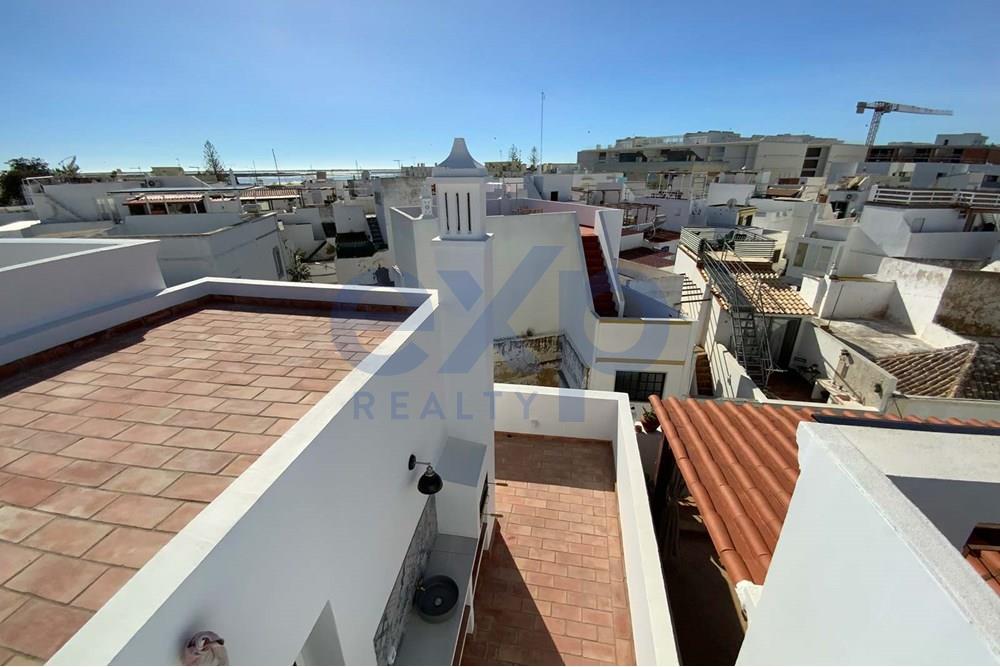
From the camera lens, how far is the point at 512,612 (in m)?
4.78

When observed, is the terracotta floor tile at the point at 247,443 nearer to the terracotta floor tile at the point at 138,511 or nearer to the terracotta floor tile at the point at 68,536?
the terracotta floor tile at the point at 138,511

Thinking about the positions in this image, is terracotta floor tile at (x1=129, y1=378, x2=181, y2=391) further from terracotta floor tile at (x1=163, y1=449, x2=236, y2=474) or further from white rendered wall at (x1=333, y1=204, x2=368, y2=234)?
white rendered wall at (x1=333, y1=204, x2=368, y2=234)

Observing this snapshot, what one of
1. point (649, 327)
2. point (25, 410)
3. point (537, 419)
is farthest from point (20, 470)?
point (649, 327)

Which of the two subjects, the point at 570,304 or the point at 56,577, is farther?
the point at 570,304

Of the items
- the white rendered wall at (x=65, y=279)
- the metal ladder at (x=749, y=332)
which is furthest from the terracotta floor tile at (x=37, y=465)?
the metal ladder at (x=749, y=332)

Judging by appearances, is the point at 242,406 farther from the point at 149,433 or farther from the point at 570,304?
the point at 570,304

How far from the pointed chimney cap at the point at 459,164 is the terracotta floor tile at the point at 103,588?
3811 mm

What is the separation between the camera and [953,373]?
864cm

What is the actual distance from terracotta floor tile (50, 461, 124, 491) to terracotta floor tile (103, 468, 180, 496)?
57mm

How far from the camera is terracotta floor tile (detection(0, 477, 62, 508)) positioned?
1948 millimetres

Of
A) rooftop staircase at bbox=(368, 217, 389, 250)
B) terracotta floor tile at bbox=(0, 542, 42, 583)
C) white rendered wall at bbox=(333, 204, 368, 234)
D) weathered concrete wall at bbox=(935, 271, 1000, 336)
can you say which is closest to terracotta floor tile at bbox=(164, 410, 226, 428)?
terracotta floor tile at bbox=(0, 542, 42, 583)

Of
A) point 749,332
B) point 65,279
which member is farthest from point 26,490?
point 749,332

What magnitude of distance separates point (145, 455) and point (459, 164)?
353 cm

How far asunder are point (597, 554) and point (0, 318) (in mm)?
6548
